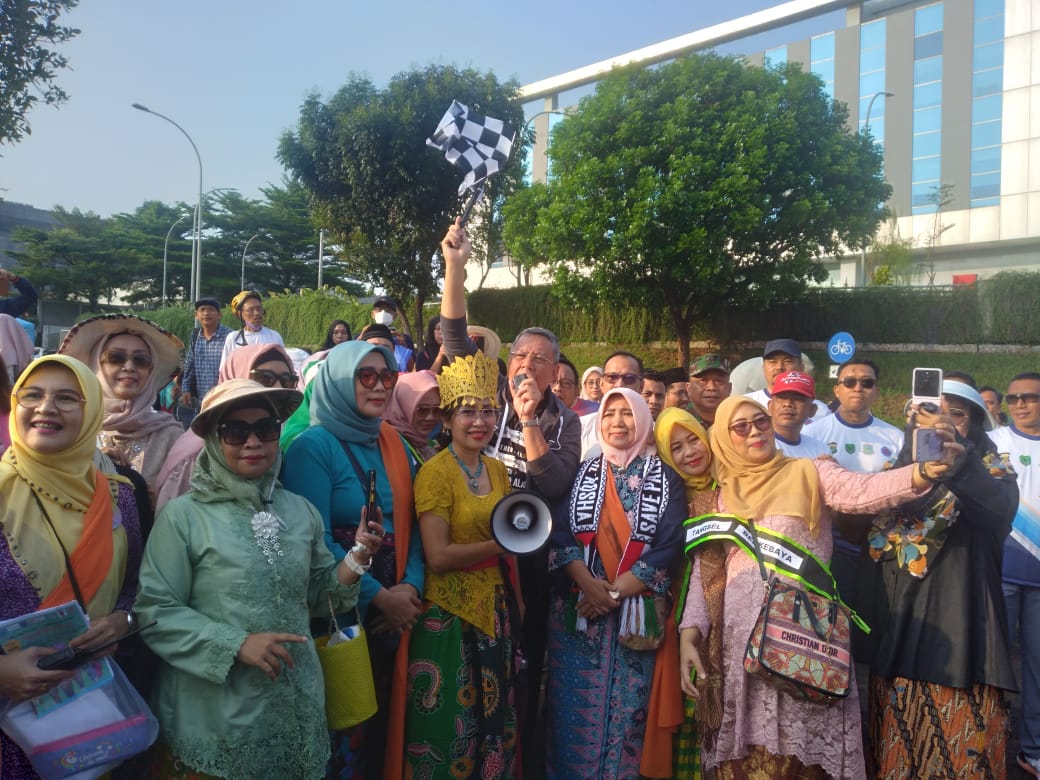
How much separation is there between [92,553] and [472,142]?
4234mm

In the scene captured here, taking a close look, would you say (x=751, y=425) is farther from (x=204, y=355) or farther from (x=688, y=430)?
(x=204, y=355)

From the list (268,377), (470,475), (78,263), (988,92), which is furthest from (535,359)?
(78,263)

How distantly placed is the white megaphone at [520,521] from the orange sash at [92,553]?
136cm

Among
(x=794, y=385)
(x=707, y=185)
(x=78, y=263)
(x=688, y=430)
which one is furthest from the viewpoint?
(x=78, y=263)

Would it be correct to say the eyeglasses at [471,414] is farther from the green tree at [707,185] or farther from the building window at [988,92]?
the building window at [988,92]

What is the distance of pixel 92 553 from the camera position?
2.34 meters

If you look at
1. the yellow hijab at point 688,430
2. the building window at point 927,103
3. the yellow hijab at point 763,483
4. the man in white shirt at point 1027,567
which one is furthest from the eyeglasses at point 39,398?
the building window at point 927,103

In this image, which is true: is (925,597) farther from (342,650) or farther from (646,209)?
(646,209)

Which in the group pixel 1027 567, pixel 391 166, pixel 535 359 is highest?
pixel 391 166

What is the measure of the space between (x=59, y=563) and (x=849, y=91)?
42.6 m

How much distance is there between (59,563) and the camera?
2.26 metres

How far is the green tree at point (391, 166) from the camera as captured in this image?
18.9 meters

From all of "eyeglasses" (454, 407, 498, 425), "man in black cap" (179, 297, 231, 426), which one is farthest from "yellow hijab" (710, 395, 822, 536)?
"man in black cap" (179, 297, 231, 426)

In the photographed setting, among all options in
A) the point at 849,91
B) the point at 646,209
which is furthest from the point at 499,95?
the point at 849,91
